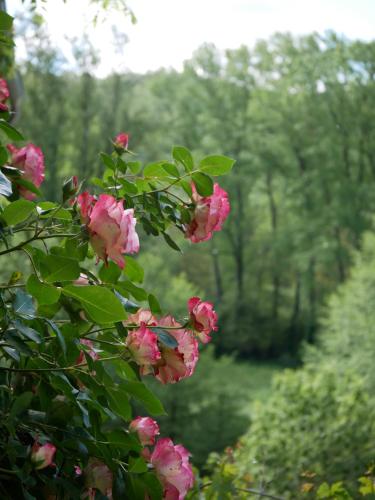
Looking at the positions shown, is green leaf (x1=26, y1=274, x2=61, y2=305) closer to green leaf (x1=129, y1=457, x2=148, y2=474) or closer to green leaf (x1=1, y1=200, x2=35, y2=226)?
green leaf (x1=1, y1=200, x2=35, y2=226)

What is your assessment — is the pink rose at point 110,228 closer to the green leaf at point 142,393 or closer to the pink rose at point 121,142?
the green leaf at point 142,393

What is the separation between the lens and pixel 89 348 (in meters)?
1.49

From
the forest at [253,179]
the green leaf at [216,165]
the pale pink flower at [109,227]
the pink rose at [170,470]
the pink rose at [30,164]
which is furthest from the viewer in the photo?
the forest at [253,179]

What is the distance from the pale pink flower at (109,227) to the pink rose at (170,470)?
375 millimetres

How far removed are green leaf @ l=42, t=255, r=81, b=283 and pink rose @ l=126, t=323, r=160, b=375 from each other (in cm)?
18

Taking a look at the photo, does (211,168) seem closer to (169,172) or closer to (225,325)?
(169,172)

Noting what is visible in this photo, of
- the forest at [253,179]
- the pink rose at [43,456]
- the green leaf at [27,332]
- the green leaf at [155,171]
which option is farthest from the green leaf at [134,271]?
the forest at [253,179]

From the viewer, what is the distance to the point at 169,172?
161 cm

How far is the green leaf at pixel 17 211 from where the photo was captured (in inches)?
54.7

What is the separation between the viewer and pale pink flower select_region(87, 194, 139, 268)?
136 centimetres

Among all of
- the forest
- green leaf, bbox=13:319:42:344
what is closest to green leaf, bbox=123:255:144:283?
green leaf, bbox=13:319:42:344

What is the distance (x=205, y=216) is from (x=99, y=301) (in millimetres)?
354

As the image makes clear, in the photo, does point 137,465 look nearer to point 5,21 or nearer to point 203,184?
point 203,184

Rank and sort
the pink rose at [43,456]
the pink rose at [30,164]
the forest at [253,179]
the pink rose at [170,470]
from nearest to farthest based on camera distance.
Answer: the pink rose at [43,456] → the pink rose at [170,470] → the pink rose at [30,164] → the forest at [253,179]
